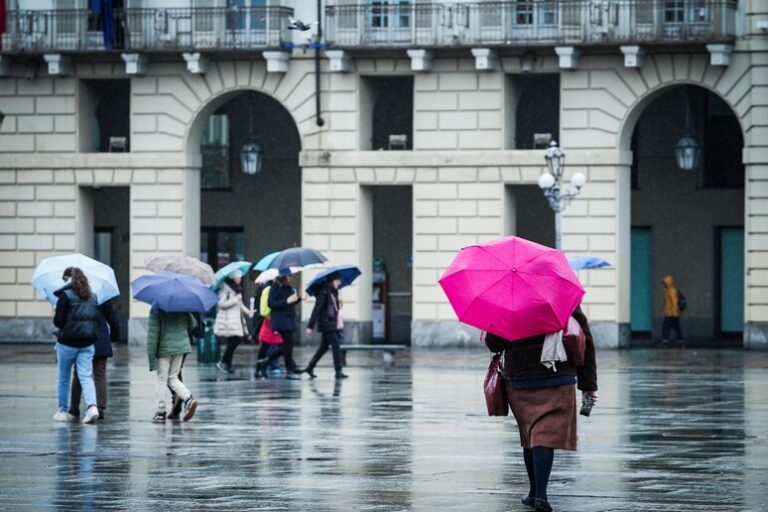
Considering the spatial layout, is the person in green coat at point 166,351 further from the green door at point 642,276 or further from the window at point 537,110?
the green door at point 642,276

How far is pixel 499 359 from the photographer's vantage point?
13.3 m

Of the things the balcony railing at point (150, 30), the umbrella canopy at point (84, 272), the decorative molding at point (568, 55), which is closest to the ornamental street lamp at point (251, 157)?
the balcony railing at point (150, 30)

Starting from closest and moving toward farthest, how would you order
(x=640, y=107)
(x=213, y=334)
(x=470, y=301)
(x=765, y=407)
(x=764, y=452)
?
(x=470, y=301)
(x=764, y=452)
(x=765, y=407)
(x=213, y=334)
(x=640, y=107)

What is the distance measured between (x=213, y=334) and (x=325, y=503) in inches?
833

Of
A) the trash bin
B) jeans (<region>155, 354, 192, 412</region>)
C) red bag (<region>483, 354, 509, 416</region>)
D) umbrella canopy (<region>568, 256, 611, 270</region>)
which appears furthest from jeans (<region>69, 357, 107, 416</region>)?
umbrella canopy (<region>568, 256, 611, 270</region>)

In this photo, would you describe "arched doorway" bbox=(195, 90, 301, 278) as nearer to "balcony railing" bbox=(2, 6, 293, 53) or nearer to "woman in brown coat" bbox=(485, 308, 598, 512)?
"balcony railing" bbox=(2, 6, 293, 53)

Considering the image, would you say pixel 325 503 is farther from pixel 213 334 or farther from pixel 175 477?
pixel 213 334

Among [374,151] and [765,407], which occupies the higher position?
[374,151]

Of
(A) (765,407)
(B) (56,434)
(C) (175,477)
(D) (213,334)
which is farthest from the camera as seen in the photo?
(D) (213,334)

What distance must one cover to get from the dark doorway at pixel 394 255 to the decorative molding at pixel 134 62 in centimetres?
640

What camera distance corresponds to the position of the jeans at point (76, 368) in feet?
69.0

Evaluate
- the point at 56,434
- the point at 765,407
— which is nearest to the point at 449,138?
the point at 765,407

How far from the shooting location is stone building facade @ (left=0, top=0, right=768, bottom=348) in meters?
40.1

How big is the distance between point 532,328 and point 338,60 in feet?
95.2
